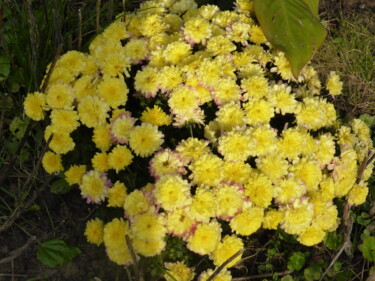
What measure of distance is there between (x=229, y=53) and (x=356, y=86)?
0.95 metres

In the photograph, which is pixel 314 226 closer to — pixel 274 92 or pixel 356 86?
pixel 274 92

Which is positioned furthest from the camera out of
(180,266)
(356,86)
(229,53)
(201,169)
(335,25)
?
(335,25)

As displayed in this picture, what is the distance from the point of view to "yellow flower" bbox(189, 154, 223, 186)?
65.3 inches

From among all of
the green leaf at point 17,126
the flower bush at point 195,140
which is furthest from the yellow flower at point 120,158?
the green leaf at point 17,126

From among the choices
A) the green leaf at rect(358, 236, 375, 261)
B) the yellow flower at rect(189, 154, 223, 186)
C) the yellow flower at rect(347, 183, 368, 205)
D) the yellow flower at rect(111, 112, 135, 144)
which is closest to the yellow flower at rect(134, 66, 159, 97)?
the yellow flower at rect(111, 112, 135, 144)

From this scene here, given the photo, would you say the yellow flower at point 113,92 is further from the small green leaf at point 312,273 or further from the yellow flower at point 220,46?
the small green leaf at point 312,273

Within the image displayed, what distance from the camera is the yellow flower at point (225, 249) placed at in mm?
1717

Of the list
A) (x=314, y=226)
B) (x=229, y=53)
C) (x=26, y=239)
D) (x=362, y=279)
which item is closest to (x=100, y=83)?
(x=229, y=53)

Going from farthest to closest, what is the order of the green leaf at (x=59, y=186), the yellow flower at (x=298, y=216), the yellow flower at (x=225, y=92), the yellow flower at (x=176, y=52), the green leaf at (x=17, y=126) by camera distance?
the green leaf at (x=17, y=126)
the green leaf at (x=59, y=186)
the yellow flower at (x=176, y=52)
the yellow flower at (x=225, y=92)
the yellow flower at (x=298, y=216)

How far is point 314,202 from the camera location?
Result: 70.2 inches

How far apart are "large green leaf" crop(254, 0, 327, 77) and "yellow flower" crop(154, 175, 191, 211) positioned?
659 millimetres

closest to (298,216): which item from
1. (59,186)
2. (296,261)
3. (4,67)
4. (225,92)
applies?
(296,261)

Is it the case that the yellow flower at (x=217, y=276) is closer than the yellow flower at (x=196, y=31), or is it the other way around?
the yellow flower at (x=217, y=276)

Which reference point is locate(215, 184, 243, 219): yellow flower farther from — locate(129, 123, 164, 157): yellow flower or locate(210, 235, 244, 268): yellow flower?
locate(129, 123, 164, 157): yellow flower
